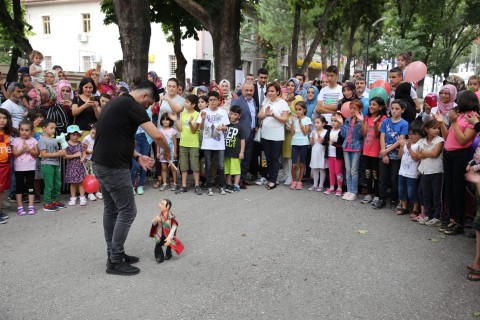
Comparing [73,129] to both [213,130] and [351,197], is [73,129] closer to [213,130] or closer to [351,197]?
[213,130]

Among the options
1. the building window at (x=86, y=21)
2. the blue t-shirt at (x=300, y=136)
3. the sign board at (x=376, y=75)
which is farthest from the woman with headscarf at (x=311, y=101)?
the building window at (x=86, y=21)

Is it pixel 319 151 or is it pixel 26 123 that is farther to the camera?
pixel 319 151

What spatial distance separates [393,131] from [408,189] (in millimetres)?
965

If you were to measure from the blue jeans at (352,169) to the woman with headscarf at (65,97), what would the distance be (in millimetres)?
5035

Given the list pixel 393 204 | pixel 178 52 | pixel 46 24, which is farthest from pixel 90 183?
pixel 46 24

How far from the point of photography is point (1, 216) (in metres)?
6.49

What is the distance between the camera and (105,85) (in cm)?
943

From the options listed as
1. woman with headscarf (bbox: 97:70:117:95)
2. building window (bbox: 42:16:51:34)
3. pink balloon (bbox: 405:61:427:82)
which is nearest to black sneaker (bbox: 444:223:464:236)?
pink balloon (bbox: 405:61:427:82)

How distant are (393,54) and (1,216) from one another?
25.7 metres

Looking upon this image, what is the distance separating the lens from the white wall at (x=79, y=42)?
34.8 metres

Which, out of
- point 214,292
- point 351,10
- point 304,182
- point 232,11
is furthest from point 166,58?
point 214,292

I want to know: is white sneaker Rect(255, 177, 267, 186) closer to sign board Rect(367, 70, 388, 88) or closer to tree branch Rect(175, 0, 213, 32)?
tree branch Rect(175, 0, 213, 32)

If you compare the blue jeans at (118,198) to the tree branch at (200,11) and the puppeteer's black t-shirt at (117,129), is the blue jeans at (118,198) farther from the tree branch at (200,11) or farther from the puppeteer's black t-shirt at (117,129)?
the tree branch at (200,11)

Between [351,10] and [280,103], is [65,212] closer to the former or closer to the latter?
[280,103]
